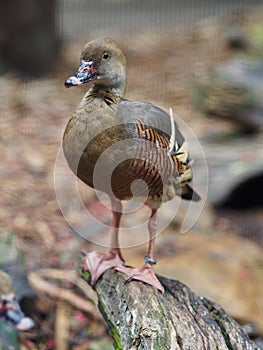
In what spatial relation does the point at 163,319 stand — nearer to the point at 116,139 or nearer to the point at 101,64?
the point at 116,139

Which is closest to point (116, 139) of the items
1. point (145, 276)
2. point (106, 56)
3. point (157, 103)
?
point (106, 56)

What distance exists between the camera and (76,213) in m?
4.62

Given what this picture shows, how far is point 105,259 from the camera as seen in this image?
2.94m

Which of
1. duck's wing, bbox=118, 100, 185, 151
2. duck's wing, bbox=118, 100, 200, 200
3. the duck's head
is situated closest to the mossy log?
duck's wing, bbox=118, 100, 200, 200

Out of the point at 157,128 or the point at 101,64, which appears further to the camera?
the point at 157,128

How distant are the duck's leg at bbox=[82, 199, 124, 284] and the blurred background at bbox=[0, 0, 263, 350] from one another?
53 centimetres

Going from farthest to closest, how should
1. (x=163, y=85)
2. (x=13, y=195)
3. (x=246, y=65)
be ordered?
(x=163, y=85) → (x=246, y=65) → (x=13, y=195)

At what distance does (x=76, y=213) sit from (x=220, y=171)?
47.5 inches

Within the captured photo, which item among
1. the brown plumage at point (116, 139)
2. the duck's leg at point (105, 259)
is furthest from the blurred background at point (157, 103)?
the brown plumage at point (116, 139)

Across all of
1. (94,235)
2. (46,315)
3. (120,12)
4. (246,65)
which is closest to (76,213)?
(94,235)

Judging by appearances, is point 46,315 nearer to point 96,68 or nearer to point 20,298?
point 20,298

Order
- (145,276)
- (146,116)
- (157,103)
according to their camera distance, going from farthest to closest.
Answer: (157,103), (145,276), (146,116)

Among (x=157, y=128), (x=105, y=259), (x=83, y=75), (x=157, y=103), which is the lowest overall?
(x=157, y=103)

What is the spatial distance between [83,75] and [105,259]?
0.89 meters
